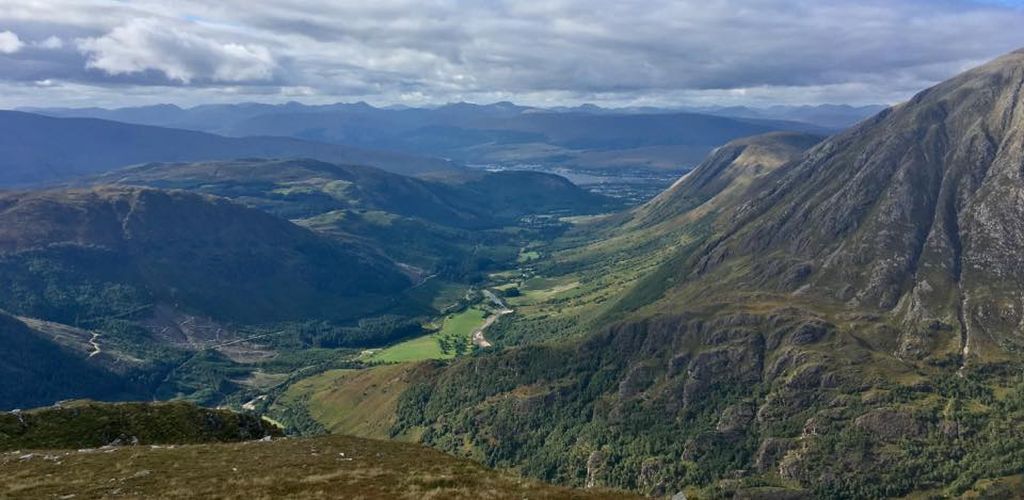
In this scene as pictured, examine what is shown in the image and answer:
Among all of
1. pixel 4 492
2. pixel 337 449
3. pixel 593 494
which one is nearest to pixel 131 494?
pixel 4 492

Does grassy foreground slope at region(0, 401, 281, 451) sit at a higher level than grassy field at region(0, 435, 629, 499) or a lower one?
lower

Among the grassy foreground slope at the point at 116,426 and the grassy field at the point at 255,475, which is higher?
the grassy field at the point at 255,475

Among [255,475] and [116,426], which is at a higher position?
[255,475]

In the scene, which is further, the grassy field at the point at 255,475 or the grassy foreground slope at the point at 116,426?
the grassy foreground slope at the point at 116,426

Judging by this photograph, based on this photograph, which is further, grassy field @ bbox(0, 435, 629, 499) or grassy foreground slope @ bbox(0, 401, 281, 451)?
grassy foreground slope @ bbox(0, 401, 281, 451)

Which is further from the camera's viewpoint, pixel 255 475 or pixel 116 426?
pixel 116 426

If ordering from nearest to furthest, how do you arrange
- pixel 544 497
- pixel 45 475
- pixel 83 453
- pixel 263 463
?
pixel 544 497 → pixel 45 475 → pixel 263 463 → pixel 83 453

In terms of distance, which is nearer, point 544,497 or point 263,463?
point 544,497

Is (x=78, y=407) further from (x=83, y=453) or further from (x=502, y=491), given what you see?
(x=502, y=491)
